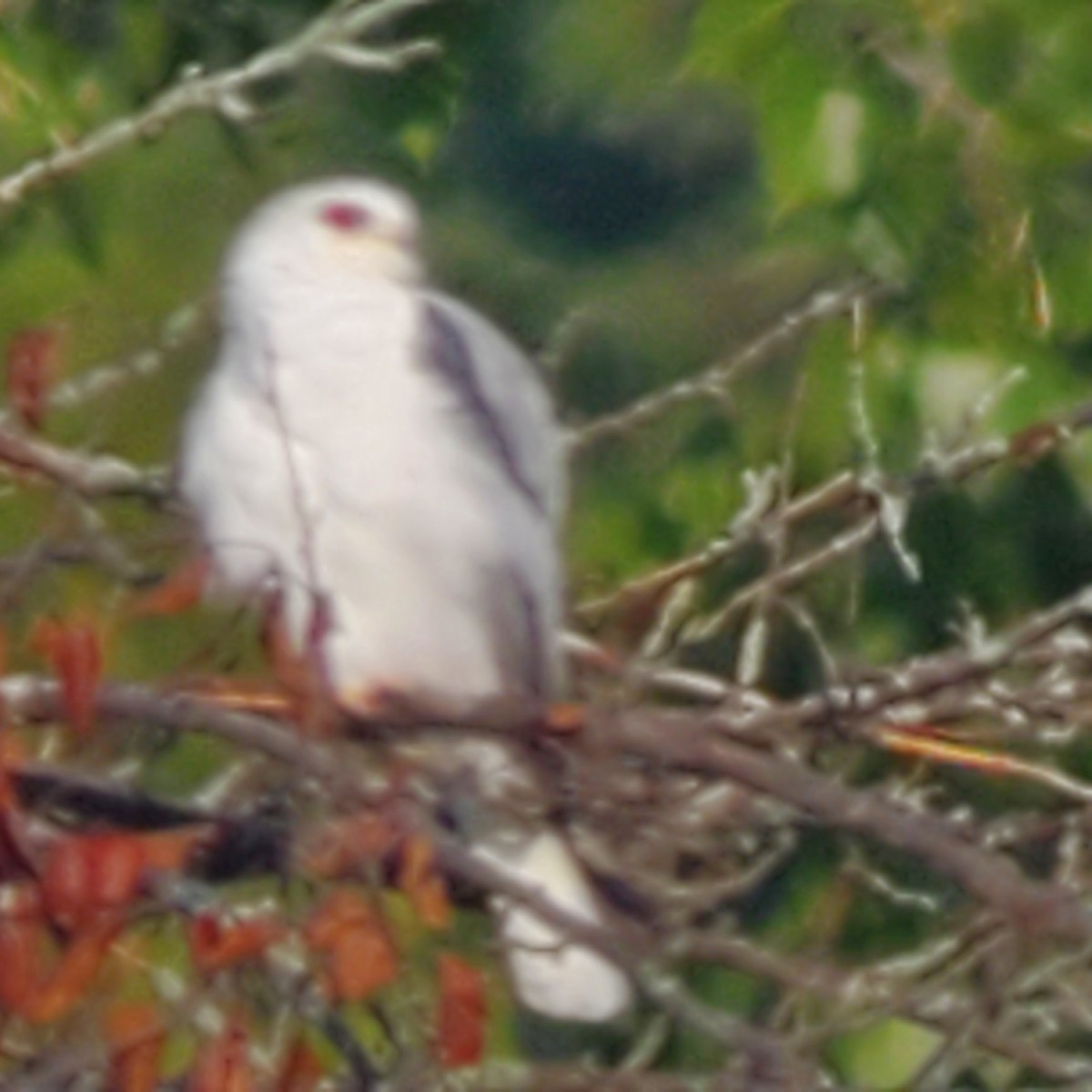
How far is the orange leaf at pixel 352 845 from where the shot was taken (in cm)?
263

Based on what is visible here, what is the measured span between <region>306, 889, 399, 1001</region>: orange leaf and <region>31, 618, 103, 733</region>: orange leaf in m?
0.20

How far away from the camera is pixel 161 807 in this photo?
2861 mm

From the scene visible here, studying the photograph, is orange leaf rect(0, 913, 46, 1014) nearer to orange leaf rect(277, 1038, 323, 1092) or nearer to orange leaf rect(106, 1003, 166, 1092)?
orange leaf rect(106, 1003, 166, 1092)

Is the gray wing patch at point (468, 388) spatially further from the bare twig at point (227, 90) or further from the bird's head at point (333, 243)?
the bare twig at point (227, 90)

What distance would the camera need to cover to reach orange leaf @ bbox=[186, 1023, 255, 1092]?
254 cm

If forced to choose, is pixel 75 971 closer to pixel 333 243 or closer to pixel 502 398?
pixel 502 398

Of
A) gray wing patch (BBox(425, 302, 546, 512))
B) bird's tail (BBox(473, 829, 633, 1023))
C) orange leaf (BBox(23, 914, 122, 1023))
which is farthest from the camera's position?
gray wing patch (BBox(425, 302, 546, 512))

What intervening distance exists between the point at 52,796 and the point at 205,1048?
297mm

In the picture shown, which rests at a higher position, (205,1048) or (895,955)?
(205,1048)

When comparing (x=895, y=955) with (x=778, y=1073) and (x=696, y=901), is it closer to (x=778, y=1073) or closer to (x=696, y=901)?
(x=696, y=901)

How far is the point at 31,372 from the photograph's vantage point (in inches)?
110

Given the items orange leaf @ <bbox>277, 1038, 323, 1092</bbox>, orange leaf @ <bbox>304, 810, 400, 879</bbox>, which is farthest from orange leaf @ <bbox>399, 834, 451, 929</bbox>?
orange leaf @ <bbox>277, 1038, 323, 1092</bbox>

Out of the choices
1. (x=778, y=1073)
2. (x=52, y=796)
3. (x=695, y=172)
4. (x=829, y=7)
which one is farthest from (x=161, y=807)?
(x=695, y=172)

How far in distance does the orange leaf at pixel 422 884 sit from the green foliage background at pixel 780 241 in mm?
262
